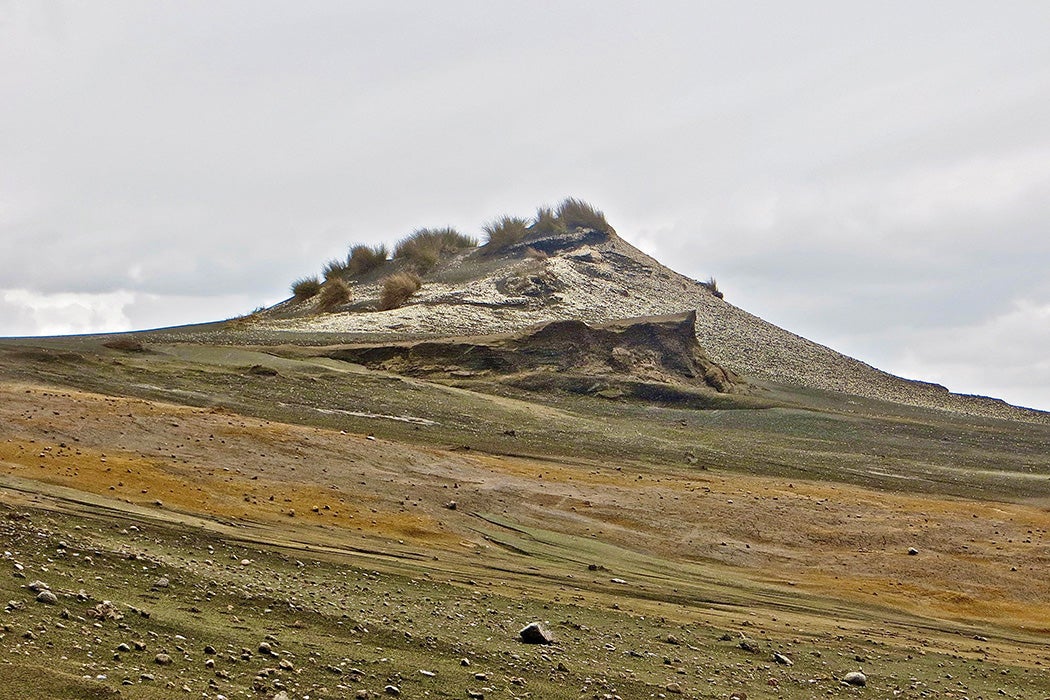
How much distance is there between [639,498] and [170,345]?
13.2 metres

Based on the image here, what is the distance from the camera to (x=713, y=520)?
50.2 feet

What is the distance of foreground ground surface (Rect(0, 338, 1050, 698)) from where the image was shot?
6.80 m

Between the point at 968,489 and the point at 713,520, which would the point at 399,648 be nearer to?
the point at 713,520

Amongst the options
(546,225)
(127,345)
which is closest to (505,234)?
(546,225)

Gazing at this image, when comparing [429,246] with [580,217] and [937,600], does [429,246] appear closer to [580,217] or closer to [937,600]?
[580,217]

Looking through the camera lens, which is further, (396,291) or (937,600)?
(396,291)

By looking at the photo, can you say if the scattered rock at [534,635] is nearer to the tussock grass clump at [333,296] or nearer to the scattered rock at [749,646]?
the scattered rock at [749,646]

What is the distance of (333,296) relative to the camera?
38.1 meters

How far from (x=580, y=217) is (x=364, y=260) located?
382 inches

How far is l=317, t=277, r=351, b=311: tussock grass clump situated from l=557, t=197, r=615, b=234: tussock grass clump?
12170mm

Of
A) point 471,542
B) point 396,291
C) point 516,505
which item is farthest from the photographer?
point 396,291

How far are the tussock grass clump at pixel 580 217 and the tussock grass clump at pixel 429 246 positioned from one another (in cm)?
416

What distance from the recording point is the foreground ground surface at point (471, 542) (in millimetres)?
6797

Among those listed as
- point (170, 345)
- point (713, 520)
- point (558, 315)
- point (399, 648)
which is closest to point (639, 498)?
point (713, 520)
